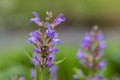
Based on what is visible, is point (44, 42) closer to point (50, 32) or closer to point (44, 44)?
point (44, 44)

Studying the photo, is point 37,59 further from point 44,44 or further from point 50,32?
point 50,32

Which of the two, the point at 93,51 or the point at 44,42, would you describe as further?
the point at 93,51

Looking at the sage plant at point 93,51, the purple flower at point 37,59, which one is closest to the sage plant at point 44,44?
the purple flower at point 37,59

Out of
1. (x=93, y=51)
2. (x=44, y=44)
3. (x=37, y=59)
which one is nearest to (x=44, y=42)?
(x=44, y=44)

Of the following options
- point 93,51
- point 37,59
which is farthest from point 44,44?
point 93,51

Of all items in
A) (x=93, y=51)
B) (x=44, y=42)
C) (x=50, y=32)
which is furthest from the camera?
(x=93, y=51)

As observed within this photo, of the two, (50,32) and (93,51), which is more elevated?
(93,51)

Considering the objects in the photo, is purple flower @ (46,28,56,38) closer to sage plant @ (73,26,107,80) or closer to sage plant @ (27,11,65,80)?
sage plant @ (27,11,65,80)

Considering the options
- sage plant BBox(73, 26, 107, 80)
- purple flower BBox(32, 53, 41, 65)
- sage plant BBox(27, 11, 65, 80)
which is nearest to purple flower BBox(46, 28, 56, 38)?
sage plant BBox(27, 11, 65, 80)

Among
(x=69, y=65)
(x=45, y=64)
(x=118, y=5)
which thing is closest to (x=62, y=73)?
(x=69, y=65)

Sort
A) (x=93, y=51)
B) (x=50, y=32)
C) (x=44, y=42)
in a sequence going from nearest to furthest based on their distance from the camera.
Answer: (x=50, y=32)
(x=44, y=42)
(x=93, y=51)

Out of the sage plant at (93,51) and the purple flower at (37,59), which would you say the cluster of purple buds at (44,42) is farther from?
the sage plant at (93,51)

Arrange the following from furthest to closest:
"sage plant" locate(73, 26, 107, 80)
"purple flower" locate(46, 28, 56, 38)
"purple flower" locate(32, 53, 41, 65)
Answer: "sage plant" locate(73, 26, 107, 80) < "purple flower" locate(32, 53, 41, 65) < "purple flower" locate(46, 28, 56, 38)
